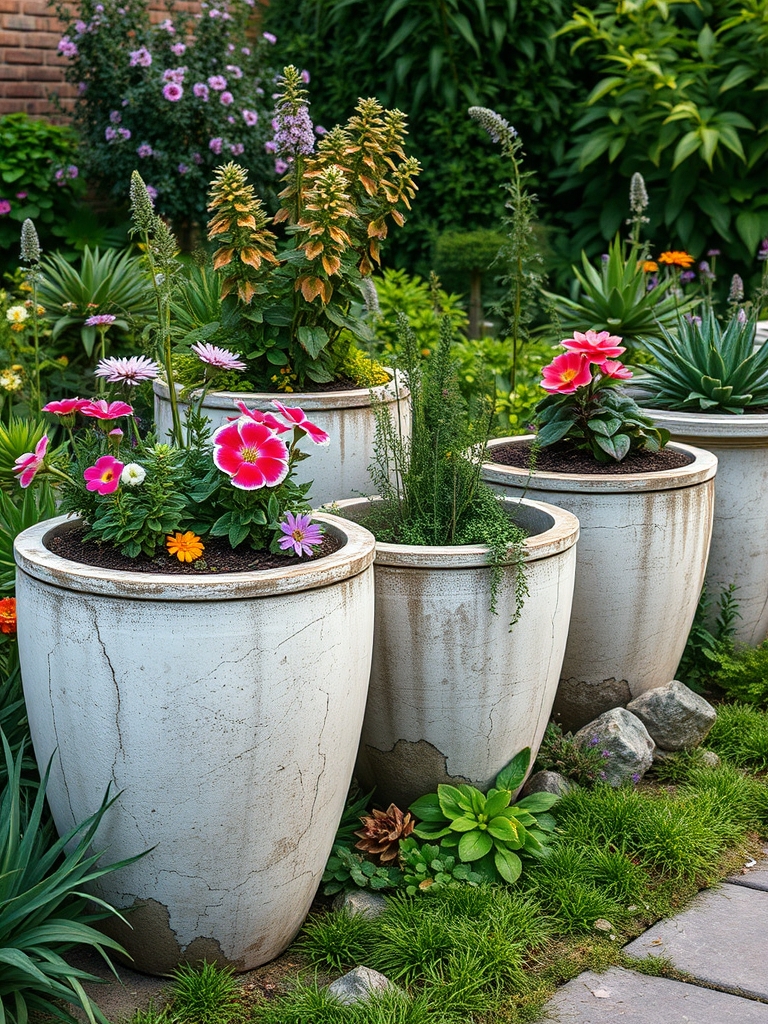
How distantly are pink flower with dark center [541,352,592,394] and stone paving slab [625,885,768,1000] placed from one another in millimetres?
1558

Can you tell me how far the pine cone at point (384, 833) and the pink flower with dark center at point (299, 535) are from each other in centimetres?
85

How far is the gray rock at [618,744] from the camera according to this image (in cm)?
350

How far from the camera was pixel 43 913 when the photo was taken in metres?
2.42

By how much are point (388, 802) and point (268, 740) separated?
0.89 metres

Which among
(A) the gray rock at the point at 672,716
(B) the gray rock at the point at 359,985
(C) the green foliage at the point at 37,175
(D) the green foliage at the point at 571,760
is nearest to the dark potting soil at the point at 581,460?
(A) the gray rock at the point at 672,716

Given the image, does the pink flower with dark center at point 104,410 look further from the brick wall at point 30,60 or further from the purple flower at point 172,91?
the brick wall at point 30,60

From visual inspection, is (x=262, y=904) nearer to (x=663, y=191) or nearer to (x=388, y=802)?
(x=388, y=802)

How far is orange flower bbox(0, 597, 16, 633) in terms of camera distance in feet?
10.4

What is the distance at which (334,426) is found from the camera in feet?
11.7

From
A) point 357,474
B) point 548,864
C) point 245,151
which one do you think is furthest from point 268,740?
point 245,151

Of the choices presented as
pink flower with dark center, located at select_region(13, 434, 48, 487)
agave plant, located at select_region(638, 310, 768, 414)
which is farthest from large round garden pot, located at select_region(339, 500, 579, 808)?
agave plant, located at select_region(638, 310, 768, 414)

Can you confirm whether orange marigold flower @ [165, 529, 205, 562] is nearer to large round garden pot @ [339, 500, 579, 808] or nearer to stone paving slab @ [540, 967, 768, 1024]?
large round garden pot @ [339, 500, 579, 808]

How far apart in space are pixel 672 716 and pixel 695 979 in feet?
3.67

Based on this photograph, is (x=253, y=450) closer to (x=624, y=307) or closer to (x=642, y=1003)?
(x=642, y=1003)
